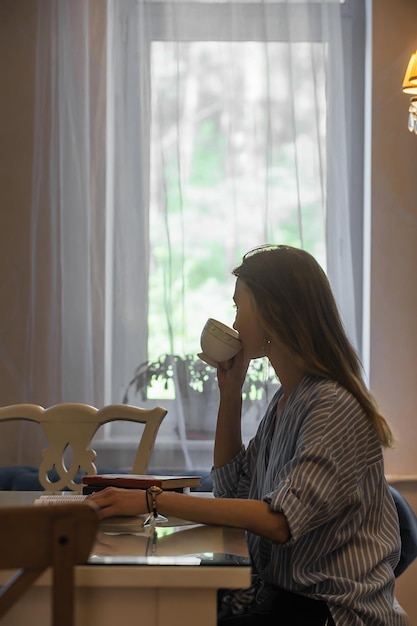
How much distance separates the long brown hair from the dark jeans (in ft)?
1.19

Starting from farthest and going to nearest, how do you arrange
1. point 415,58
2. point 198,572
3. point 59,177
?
point 59,177 → point 415,58 → point 198,572

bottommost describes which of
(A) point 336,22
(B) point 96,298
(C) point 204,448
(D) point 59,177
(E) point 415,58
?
(C) point 204,448

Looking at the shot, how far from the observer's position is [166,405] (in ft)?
9.77

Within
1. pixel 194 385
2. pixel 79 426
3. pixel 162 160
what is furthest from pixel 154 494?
pixel 162 160

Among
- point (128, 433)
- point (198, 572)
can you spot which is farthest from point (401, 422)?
point (198, 572)

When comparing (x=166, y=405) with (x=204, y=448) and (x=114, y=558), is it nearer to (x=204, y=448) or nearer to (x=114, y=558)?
(x=204, y=448)

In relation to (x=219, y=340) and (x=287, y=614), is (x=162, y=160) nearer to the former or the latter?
(x=219, y=340)

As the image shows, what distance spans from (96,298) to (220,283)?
0.43 metres

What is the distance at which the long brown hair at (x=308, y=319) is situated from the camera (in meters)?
1.57

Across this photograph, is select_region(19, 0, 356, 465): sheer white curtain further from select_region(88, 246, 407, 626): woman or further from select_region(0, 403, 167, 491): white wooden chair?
select_region(88, 246, 407, 626): woman

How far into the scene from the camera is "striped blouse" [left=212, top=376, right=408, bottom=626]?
1406mm

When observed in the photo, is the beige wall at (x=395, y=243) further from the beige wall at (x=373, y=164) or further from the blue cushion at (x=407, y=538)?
the blue cushion at (x=407, y=538)

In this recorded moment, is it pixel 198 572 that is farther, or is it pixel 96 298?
pixel 96 298

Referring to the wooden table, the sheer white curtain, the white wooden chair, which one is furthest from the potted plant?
the wooden table
